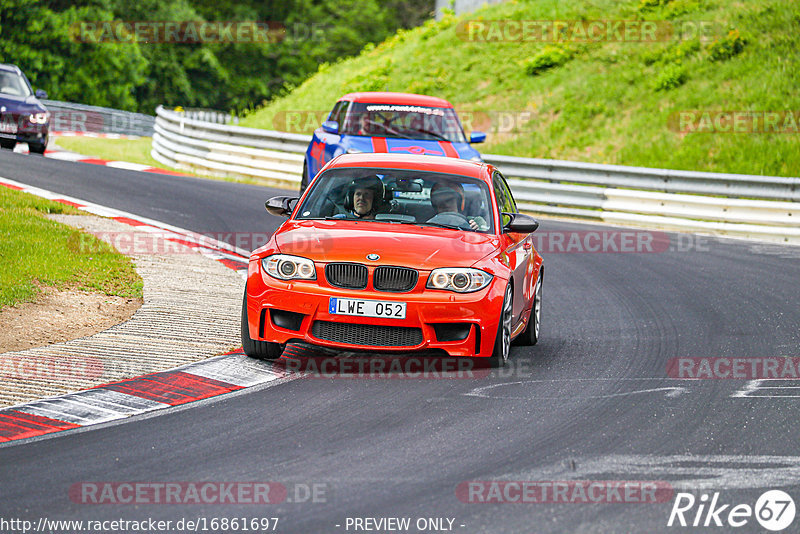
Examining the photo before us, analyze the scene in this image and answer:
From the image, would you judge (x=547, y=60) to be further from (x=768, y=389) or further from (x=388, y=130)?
(x=768, y=389)

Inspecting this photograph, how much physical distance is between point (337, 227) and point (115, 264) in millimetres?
3755

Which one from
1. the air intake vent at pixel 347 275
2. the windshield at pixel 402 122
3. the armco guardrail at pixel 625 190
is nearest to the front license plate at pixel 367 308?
the air intake vent at pixel 347 275

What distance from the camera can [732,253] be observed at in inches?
647

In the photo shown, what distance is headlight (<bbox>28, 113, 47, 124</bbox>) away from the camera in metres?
22.6

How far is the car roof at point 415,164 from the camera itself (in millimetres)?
9242

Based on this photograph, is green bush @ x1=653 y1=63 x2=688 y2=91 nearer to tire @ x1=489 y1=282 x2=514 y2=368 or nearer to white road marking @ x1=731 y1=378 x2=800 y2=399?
white road marking @ x1=731 y1=378 x2=800 y2=399

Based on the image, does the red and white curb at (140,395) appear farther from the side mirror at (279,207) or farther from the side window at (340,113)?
the side window at (340,113)

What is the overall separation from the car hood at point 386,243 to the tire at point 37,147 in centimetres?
1611

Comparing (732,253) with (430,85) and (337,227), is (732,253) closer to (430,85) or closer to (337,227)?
(337,227)

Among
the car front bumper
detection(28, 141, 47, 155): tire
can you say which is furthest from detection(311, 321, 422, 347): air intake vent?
detection(28, 141, 47, 155): tire

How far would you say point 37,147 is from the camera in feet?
76.6

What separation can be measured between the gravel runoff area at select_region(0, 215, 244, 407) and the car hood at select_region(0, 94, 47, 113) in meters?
11.9
